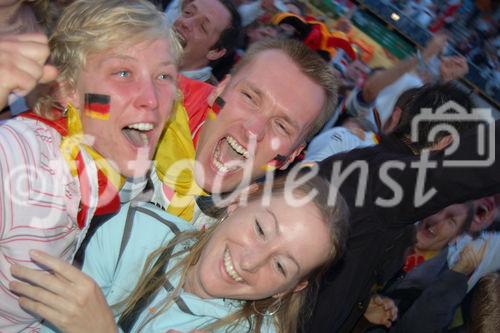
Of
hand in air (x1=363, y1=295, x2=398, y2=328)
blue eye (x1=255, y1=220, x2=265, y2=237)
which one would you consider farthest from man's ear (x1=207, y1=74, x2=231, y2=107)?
hand in air (x1=363, y1=295, x2=398, y2=328)

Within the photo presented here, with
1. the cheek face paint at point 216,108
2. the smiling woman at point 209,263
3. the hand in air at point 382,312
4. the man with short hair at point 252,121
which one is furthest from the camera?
the hand in air at point 382,312

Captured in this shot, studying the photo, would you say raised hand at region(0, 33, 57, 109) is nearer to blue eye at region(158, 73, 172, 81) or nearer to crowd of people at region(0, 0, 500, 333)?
crowd of people at region(0, 0, 500, 333)

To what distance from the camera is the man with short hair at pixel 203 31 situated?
348 centimetres

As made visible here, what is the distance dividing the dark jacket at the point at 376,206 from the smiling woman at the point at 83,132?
0.79 metres

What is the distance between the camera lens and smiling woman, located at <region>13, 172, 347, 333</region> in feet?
5.17

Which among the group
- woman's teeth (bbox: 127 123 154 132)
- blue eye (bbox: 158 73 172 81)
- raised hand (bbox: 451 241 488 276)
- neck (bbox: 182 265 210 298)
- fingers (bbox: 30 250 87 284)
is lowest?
raised hand (bbox: 451 241 488 276)

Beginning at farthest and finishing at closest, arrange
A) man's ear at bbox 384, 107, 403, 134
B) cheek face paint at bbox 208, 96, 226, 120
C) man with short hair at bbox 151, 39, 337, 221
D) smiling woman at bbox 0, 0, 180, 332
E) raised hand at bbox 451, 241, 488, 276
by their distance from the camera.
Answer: raised hand at bbox 451, 241, 488, 276 < man's ear at bbox 384, 107, 403, 134 < cheek face paint at bbox 208, 96, 226, 120 < man with short hair at bbox 151, 39, 337, 221 < smiling woman at bbox 0, 0, 180, 332

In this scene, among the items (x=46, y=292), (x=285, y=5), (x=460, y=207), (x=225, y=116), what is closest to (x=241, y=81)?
(x=225, y=116)

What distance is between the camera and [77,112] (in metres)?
1.61

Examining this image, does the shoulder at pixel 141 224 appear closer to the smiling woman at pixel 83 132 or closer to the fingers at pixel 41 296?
the smiling woman at pixel 83 132

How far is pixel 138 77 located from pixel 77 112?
0.72 ft

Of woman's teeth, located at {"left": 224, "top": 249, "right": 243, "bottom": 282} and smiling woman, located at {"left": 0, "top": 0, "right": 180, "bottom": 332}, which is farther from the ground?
smiling woman, located at {"left": 0, "top": 0, "right": 180, "bottom": 332}

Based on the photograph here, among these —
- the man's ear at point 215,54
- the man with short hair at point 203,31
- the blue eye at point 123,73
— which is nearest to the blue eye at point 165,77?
the blue eye at point 123,73

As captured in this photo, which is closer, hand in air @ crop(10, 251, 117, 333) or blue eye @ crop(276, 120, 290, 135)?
hand in air @ crop(10, 251, 117, 333)
